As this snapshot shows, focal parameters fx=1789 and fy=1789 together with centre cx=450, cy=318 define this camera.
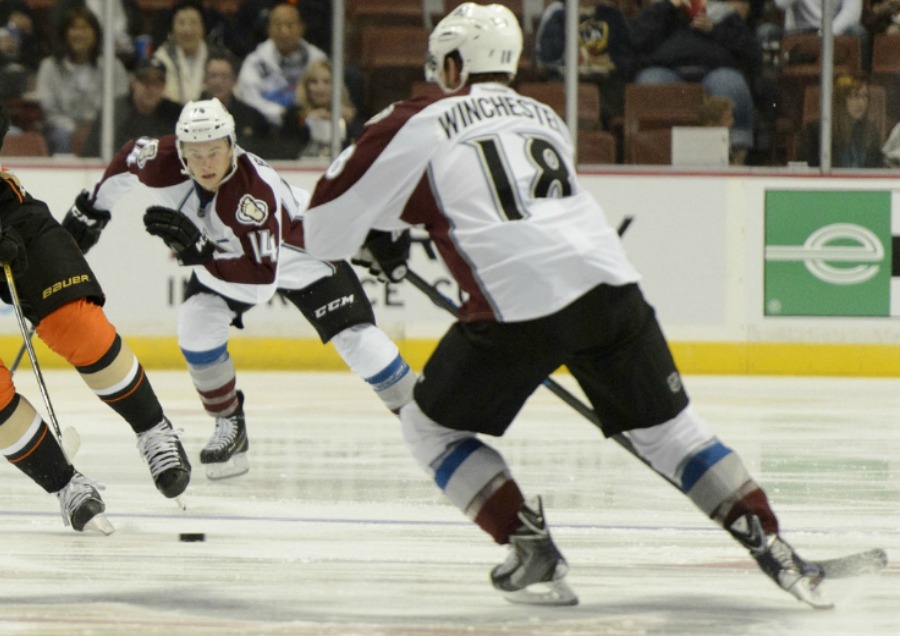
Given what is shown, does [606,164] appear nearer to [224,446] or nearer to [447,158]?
[224,446]

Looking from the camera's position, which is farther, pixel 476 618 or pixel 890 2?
pixel 890 2

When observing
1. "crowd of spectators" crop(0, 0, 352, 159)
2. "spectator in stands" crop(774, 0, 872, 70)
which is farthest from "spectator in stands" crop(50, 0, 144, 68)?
"spectator in stands" crop(774, 0, 872, 70)

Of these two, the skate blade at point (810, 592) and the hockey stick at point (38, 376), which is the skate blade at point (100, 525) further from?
the skate blade at point (810, 592)

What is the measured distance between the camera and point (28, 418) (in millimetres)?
3936

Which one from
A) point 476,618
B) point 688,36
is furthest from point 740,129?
point 476,618

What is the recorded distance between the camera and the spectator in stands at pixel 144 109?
327 inches

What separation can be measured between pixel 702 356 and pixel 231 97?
8.14 feet

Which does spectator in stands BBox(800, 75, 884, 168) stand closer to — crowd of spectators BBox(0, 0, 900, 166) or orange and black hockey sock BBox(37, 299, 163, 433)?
crowd of spectators BBox(0, 0, 900, 166)

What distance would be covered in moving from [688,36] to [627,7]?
0.31 m

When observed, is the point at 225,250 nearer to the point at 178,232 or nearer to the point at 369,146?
the point at 178,232

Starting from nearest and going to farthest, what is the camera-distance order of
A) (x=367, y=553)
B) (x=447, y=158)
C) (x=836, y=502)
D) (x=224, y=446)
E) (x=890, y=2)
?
(x=447, y=158)
(x=367, y=553)
(x=836, y=502)
(x=224, y=446)
(x=890, y=2)

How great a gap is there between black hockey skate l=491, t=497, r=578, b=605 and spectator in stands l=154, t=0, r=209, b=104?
17.7 feet

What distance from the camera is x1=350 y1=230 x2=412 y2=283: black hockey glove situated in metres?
3.35

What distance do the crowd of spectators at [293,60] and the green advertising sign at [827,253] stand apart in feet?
0.83
